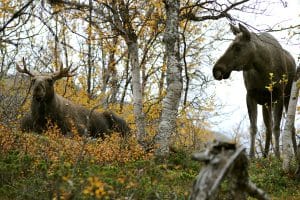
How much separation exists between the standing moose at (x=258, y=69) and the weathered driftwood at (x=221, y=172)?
7555 mm

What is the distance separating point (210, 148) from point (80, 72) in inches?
859

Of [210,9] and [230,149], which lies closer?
[230,149]

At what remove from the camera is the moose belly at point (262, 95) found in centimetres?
1214

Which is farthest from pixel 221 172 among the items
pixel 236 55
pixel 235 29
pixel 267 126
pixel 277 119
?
pixel 267 126

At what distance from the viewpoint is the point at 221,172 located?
3414 mm

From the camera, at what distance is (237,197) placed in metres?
3.90

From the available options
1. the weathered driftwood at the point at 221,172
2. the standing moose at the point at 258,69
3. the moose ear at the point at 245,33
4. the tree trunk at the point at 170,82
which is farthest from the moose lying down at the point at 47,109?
the weathered driftwood at the point at 221,172

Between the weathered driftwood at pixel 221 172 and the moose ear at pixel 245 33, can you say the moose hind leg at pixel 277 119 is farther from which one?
the weathered driftwood at pixel 221 172

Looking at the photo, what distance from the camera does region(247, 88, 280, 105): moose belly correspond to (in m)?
12.1

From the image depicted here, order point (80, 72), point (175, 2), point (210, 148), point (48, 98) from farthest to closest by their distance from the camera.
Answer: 1. point (80, 72)
2. point (48, 98)
3. point (175, 2)
4. point (210, 148)

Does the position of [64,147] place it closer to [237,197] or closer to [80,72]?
[237,197]

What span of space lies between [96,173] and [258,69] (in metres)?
7.30

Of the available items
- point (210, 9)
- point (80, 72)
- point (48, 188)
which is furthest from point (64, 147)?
point (80, 72)

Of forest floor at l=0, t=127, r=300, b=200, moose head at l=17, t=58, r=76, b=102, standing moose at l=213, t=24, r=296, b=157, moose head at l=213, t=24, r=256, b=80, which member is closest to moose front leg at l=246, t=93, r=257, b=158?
standing moose at l=213, t=24, r=296, b=157
